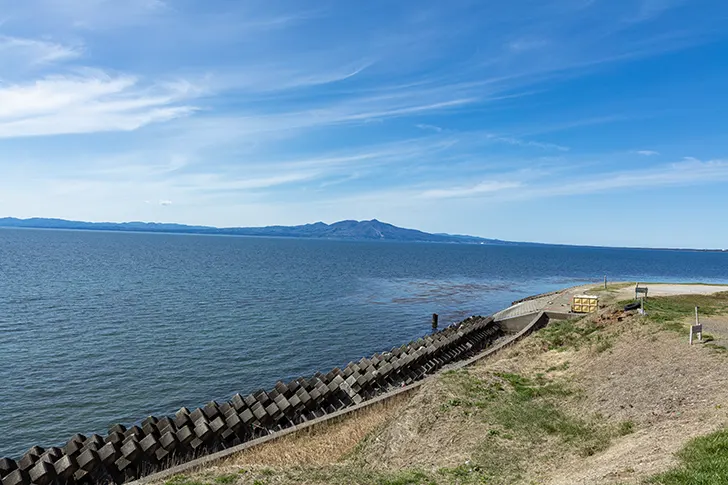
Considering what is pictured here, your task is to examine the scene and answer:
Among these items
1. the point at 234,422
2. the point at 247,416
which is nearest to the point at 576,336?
the point at 247,416

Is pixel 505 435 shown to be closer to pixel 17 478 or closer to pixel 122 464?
pixel 122 464

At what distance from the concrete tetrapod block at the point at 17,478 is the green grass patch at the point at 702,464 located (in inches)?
534

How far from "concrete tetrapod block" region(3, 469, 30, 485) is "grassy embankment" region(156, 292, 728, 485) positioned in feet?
Result: 15.5

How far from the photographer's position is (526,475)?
10164mm

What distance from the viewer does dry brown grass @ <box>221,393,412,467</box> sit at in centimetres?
1205

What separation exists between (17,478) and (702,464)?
48.1 feet

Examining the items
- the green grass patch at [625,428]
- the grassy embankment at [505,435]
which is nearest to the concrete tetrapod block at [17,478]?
the grassy embankment at [505,435]

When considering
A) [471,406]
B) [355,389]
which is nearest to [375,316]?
[355,389]

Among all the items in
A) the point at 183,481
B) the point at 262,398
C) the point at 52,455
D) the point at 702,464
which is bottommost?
the point at 52,455

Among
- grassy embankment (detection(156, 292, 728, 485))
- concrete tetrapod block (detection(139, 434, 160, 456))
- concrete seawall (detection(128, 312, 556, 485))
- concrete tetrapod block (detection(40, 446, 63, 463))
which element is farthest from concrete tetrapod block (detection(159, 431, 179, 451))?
grassy embankment (detection(156, 292, 728, 485))

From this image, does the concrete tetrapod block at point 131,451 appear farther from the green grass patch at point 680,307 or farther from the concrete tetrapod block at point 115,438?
the green grass patch at point 680,307

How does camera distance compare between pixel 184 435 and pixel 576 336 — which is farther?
pixel 576 336

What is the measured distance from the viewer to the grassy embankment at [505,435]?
9.73 metres

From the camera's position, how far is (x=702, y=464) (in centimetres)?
833
